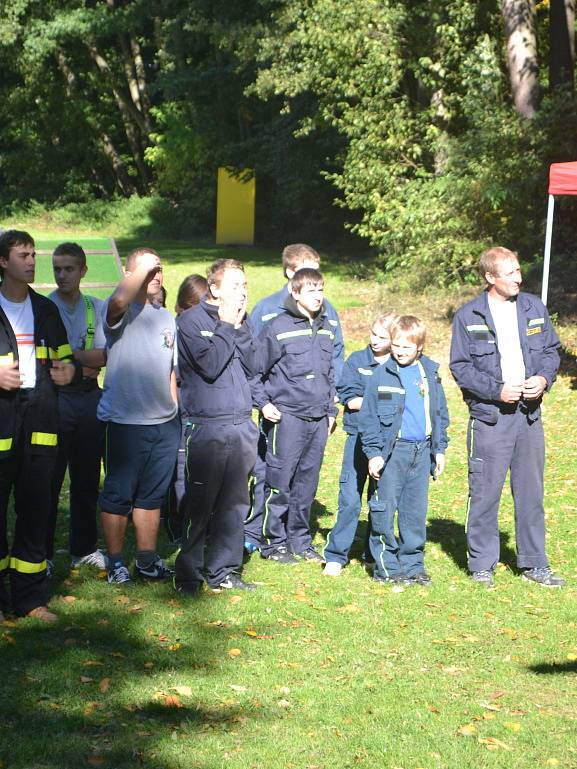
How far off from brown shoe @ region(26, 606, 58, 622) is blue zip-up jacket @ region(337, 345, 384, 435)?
235 centimetres

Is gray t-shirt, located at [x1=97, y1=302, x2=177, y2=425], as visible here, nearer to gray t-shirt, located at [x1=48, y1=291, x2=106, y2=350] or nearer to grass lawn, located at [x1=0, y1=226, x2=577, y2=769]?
gray t-shirt, located at [x1=48, y1=291, x2=106, y2=350]

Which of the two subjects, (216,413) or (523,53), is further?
(523,53)

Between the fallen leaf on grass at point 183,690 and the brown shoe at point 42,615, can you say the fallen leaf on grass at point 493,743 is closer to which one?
the fallen leaf on grass at point 183,690

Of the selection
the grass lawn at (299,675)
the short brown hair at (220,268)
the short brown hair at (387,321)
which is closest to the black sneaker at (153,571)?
the grass lawn at (299,675)

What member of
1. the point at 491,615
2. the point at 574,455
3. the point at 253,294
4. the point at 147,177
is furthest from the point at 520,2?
the point at 147,177

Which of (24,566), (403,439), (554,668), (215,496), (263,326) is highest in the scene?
(263,326)

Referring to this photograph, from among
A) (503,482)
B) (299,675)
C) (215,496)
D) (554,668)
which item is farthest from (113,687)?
(503,482)

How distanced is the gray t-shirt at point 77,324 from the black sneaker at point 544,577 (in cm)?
319

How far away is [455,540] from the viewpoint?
884 centimetres

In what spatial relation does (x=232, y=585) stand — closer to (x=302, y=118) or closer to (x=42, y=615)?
(x=42, y=615)

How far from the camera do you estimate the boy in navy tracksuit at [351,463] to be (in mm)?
7562

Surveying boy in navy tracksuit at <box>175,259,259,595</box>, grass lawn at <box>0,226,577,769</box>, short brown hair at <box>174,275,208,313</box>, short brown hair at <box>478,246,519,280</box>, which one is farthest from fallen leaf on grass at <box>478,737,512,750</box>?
short brown hair at <box>174,275,208,313</box>

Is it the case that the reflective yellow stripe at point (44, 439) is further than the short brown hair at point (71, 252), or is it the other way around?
the short brown hair at point (71, 252)

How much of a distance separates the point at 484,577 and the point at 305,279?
229 cm
